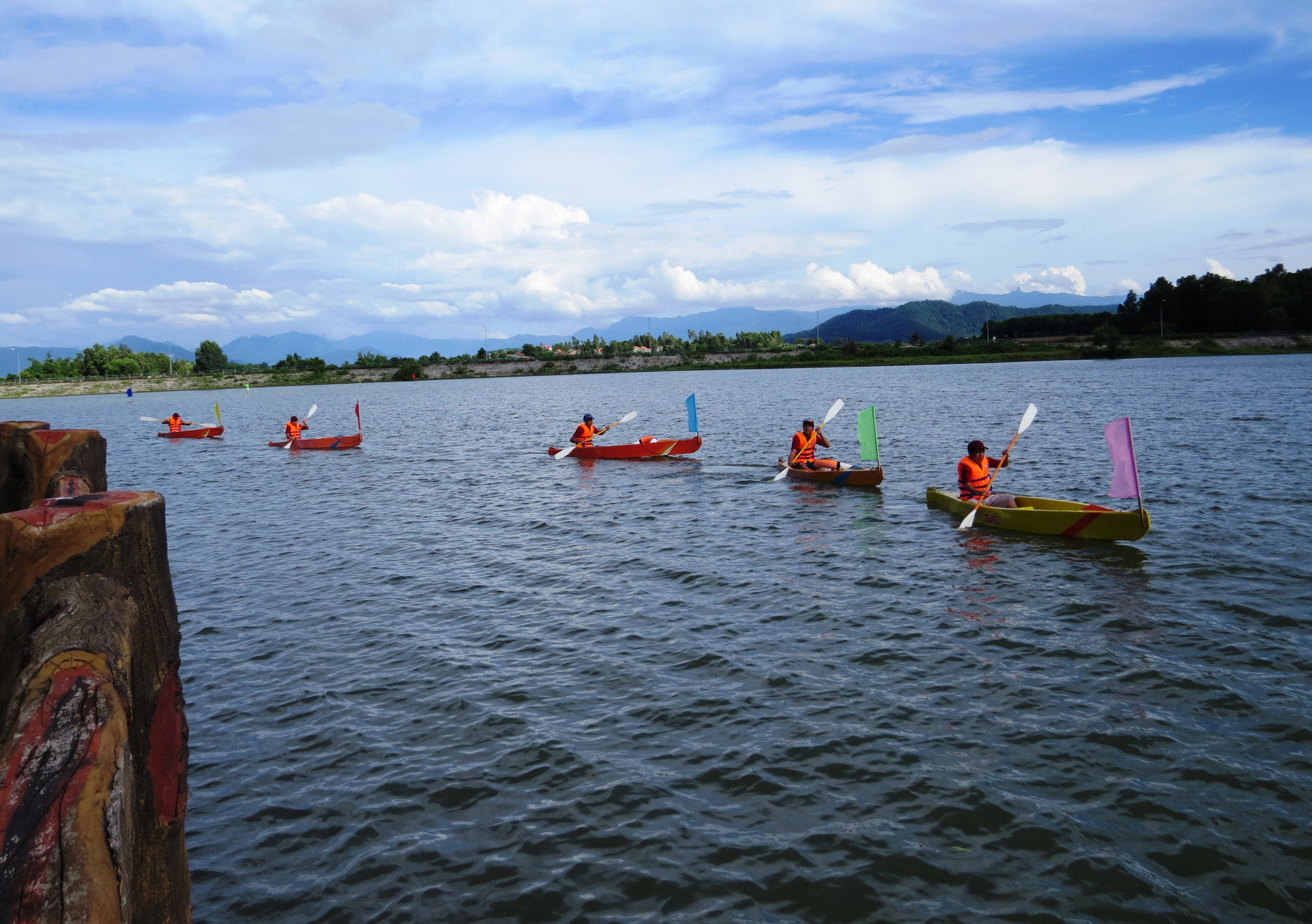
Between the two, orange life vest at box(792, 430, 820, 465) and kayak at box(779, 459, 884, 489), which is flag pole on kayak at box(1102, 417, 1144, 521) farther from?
orange life vest at box(792, 430, 820, 465)

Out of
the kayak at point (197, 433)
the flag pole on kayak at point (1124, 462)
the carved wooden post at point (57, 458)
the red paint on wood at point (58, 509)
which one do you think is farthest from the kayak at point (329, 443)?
the red paint on wood at point (58, 509)

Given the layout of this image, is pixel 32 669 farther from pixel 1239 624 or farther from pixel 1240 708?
pixel 1239 624

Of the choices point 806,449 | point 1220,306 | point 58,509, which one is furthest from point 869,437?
point 1220,306

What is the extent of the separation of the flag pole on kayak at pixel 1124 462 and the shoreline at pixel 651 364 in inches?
4511

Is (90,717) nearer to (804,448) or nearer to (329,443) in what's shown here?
(804,448)

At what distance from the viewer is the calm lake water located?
634 centimetres

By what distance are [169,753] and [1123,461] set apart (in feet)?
54.5

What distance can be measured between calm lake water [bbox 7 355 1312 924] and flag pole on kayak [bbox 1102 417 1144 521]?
1.11 m

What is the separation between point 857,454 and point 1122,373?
58.6 metres

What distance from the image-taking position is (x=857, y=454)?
34562 millimetres

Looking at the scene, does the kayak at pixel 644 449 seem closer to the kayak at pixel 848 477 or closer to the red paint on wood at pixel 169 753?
the kayak at pixel 848 477

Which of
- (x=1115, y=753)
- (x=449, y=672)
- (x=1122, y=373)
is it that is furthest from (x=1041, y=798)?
(x=1122, y=373)

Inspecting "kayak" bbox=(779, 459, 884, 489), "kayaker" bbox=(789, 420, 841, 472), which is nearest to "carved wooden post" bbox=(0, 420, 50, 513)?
"kayak" bbox=(779, 459, 884, 489)

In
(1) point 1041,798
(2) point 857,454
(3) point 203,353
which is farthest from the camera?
(3) point 203,353
